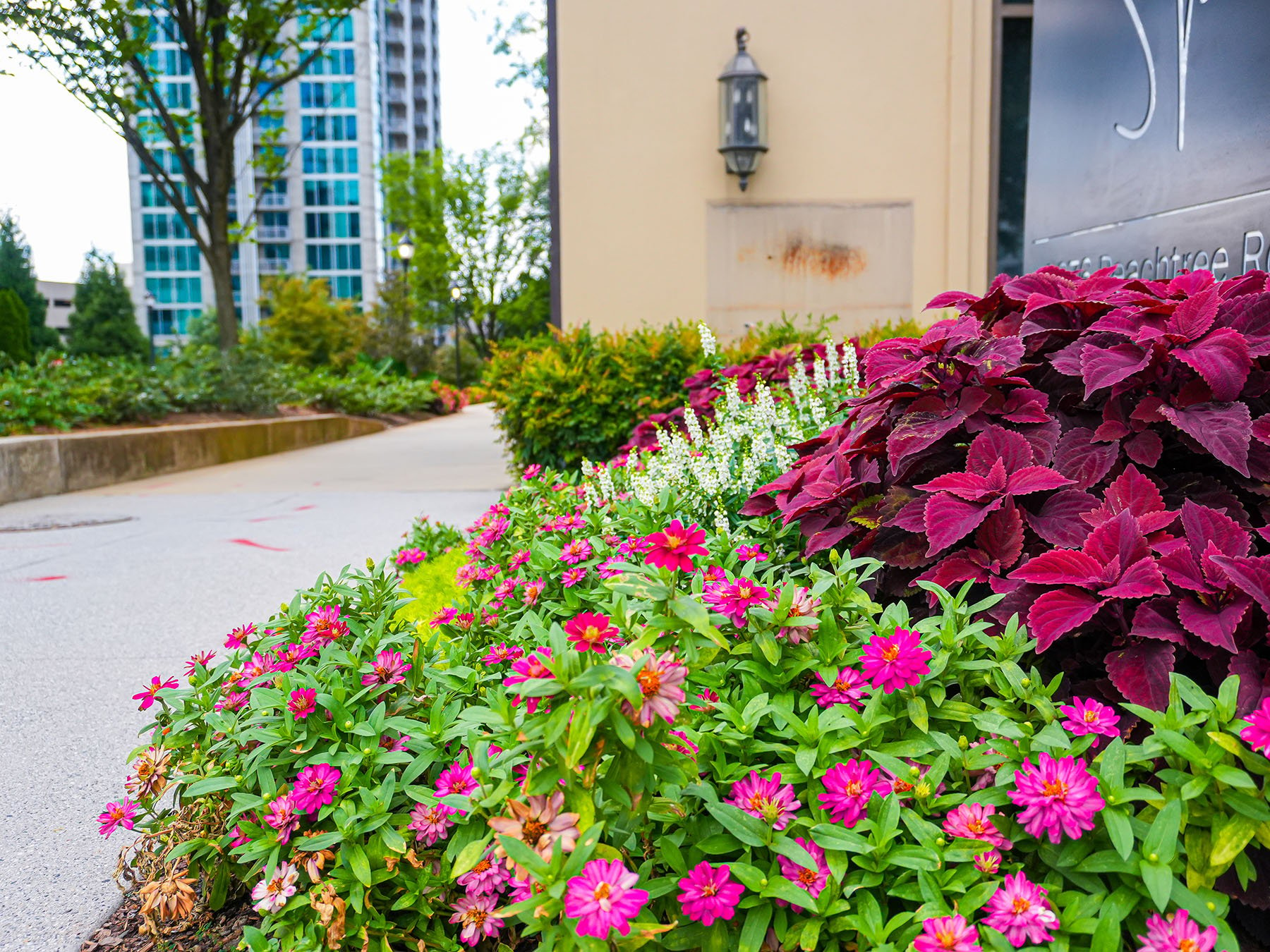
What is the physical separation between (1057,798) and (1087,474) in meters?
0.83

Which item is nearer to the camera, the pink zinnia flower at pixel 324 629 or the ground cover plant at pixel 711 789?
the ground cover plant at pixel 711 789

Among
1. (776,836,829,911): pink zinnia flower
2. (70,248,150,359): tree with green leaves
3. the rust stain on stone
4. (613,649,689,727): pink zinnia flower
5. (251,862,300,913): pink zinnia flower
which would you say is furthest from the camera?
(70,248,150,359): tree with green leaves

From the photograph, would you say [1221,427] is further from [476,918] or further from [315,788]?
[315,788]

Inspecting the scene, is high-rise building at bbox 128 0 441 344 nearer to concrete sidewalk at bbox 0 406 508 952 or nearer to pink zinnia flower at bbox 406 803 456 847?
concrete sidewalk at bbox 0 406 508 952

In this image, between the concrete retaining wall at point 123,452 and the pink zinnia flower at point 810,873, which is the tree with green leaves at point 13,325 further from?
the pink zinnia flower at point 810,873

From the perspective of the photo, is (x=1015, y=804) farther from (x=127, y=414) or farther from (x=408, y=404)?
(x=408, y=404)

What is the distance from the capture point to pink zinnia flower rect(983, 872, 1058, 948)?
1.15 m

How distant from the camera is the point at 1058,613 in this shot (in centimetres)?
151

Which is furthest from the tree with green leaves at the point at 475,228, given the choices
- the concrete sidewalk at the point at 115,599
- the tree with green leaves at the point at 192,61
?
the concrete sidewalk at the point at 115,599

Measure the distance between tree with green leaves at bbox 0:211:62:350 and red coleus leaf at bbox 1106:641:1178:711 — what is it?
177 feet

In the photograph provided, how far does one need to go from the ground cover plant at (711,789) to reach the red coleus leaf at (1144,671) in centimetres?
5

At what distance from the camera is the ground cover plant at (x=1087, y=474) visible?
1.49 meters

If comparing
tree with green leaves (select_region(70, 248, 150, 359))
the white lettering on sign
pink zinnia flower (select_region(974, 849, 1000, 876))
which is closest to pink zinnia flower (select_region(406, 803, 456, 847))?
pink zinnia flower (select_region(974, 849, 1000, 876))

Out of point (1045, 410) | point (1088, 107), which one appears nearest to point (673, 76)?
point (1088, 107)
